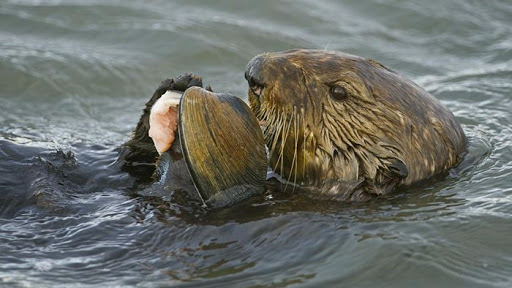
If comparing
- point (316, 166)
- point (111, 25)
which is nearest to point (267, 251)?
point (316, 166)

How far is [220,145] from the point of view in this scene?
14.9 ft

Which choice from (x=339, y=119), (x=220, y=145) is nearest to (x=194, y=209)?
(x=220, y=145)

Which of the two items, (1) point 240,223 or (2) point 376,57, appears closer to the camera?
(1) point 240,223

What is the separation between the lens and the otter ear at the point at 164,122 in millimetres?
4832

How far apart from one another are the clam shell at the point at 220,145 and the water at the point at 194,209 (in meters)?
0.15

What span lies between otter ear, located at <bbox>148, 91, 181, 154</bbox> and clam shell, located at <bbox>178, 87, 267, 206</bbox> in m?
0.32

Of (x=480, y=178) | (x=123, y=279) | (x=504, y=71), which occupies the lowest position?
(x=123, y=279)

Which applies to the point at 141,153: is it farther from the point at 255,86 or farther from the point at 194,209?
the point at 255,86

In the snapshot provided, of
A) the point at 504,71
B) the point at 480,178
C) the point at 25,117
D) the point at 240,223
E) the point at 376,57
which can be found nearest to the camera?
the point at 240,223

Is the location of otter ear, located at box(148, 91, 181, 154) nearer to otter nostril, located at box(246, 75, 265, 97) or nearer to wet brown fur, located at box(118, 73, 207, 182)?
wet brown fur, located at box(118, 73, 207, 182)

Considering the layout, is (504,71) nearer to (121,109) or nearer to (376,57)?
(376,57)

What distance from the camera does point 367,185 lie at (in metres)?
4.84

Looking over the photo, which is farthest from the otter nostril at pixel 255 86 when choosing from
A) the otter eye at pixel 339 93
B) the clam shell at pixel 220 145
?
the otter eye at pixel 339 93

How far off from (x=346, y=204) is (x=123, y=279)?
1.32 meters
